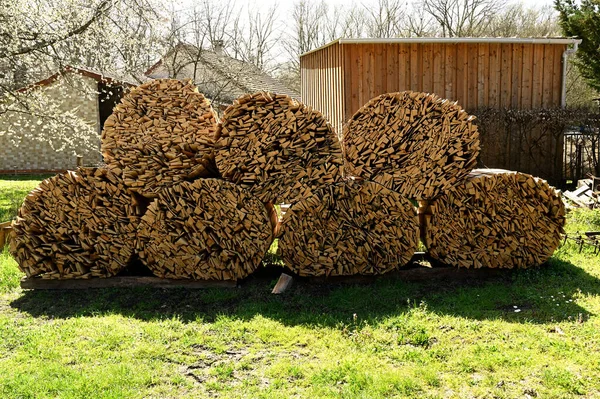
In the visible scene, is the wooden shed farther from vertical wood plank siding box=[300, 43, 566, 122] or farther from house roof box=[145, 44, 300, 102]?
house roof box=[145, 44, 300, 102]

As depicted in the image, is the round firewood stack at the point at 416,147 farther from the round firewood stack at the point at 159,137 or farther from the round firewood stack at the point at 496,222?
the round firewood stack at the point at 159,137

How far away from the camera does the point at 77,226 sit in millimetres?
6012

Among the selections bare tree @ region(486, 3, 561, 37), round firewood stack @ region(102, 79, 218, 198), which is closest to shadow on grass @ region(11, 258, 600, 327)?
round firewood stack @ region(102, 79, 218, 198)

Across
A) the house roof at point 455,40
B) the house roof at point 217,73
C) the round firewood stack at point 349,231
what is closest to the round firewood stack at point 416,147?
the round firewood stack at point 349,231

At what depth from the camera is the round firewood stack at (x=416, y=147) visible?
5930 millimetres

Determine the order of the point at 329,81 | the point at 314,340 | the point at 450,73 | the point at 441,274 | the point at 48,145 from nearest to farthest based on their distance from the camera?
the point at 314,340
the point at 441,274
the point at 450,73
the point at 329,81
the point at 48,145

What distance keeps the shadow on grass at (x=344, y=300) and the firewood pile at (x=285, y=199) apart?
0.21 m

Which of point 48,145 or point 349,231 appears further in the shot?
point 48,145

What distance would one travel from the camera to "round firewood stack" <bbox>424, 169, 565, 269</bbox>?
598cm

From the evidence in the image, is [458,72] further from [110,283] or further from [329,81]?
[110,283]

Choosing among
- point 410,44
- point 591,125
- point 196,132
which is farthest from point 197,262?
point 591,125

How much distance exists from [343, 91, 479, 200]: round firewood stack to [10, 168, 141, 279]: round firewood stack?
8.46ft

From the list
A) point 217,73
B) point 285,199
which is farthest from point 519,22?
point 285,199

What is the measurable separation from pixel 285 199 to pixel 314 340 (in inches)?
69.6
